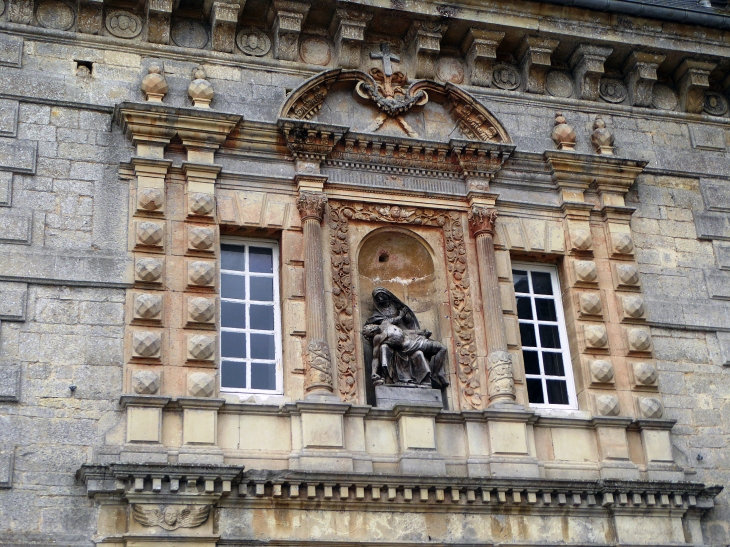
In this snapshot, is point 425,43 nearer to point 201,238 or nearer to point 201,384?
point 201,238

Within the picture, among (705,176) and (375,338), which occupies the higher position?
(705,176)

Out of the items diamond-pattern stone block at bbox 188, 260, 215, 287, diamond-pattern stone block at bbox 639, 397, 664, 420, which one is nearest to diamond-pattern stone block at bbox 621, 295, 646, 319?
diamond-pattern stone block at bbox 639, 397, 664, 420

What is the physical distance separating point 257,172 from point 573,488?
14.1 ft

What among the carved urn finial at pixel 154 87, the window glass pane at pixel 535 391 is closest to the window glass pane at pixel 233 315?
the carved urn finial at pixel 154 87

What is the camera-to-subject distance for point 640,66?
1384 cm

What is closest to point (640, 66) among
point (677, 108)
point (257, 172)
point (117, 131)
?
point (677, 108)

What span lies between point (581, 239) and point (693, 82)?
2.71 metres

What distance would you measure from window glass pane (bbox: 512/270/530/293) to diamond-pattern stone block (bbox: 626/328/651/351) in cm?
113

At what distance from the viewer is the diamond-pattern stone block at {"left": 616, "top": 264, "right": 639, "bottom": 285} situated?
12.6 meters

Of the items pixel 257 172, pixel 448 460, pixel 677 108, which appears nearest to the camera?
pixel 448 460

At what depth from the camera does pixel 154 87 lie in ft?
39.6

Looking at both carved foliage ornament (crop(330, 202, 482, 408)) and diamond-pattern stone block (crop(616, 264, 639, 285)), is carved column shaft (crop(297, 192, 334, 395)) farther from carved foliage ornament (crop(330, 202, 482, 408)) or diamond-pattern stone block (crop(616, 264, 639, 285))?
diamond-pattern stone block (crop(616, 264, 639, 285))

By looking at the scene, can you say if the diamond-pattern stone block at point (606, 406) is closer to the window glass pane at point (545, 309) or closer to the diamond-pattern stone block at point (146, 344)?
the window glass pane at point (545, 309)

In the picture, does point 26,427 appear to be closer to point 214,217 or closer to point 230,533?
point 230,533
